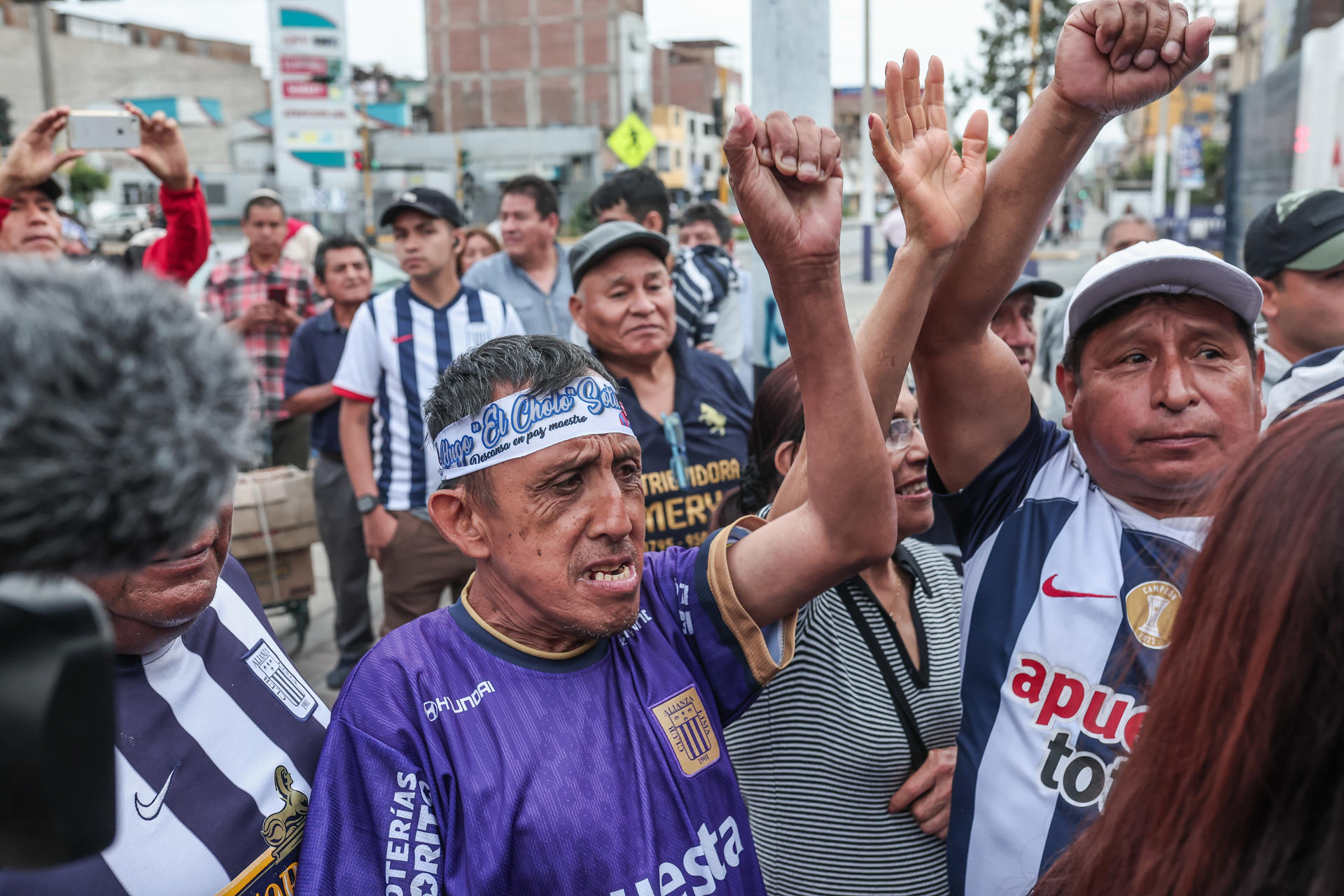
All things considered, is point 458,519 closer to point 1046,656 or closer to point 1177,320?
point 1046,656

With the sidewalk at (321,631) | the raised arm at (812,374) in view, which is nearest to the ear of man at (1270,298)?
the raised arm at (812,374)

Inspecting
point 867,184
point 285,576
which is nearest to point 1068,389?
point 285,576

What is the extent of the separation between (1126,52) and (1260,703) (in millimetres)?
1195

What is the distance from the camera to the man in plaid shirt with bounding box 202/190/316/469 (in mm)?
6117

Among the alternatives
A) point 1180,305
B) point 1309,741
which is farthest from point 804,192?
point 1309,741

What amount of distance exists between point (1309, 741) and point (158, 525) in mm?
896

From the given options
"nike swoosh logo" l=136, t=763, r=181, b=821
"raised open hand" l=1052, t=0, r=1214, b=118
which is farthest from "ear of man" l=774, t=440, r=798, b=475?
"nike swoosh logo" l=136, t=763, r=181, b=821

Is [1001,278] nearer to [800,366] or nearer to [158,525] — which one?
[800,366]

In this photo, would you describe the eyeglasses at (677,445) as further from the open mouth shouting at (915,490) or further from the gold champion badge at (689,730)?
the gold champion badge at (689,730)

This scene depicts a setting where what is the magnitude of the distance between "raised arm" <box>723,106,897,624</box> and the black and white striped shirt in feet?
1.24

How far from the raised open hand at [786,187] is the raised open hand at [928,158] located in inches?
5.2

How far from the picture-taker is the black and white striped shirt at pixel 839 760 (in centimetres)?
211

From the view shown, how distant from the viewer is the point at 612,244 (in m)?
3.54

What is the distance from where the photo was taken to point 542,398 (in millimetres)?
1718
